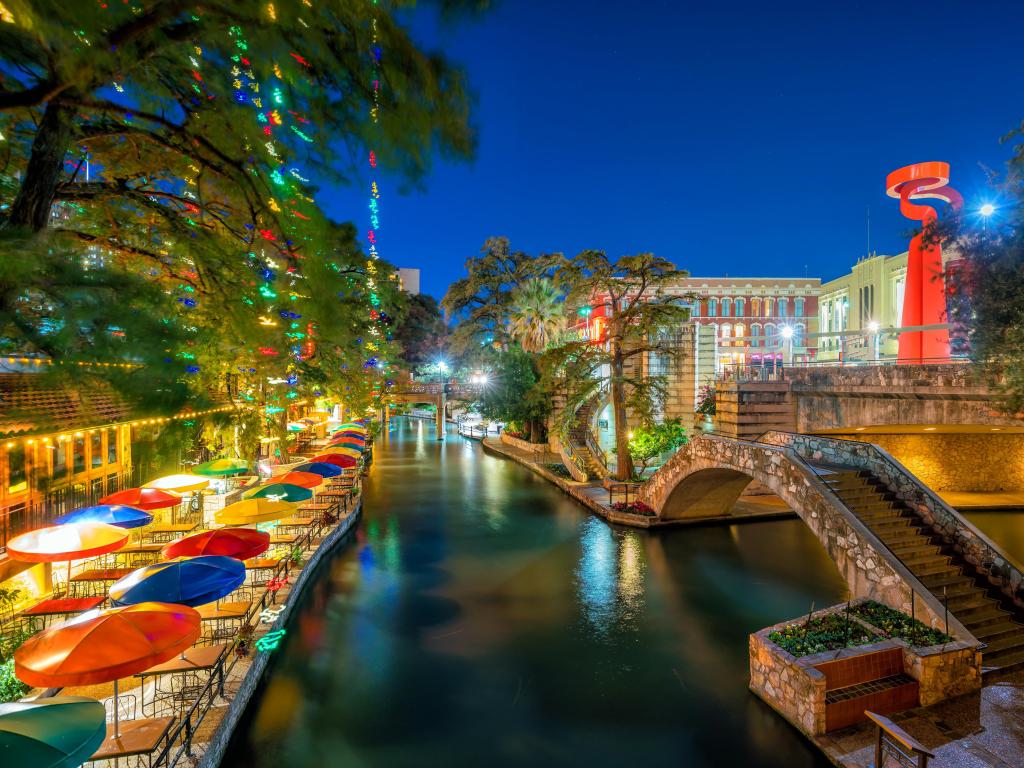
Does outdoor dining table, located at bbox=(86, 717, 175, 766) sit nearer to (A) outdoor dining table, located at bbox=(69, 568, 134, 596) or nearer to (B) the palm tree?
(A) outdoor dining table, located at bbox=(69, 568, 134, 596)

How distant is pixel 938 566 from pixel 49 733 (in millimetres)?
14025

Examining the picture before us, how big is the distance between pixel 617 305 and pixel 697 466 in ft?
28.7

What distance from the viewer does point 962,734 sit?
7527 mm

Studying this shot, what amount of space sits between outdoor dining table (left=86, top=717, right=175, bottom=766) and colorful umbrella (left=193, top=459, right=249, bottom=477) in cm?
998

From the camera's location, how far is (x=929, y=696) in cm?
828

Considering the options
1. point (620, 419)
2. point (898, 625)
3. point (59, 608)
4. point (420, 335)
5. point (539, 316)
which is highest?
point (420, 335)

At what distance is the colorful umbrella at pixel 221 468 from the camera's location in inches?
648

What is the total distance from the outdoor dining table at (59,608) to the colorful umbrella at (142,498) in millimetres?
3300

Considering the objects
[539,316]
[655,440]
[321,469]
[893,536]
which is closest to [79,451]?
[321,469]

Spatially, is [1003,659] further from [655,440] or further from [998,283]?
[655,440]

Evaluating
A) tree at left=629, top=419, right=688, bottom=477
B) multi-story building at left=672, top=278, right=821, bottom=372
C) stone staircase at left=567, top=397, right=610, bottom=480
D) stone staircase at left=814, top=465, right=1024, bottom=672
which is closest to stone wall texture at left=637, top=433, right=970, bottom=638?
stone staircase at left=814, top=465, right=1024, bottom=672

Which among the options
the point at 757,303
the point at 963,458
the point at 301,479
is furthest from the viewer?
the point at 757,303

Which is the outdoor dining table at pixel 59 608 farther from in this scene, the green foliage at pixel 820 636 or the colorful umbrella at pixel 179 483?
the green foliage at pixel 820 636

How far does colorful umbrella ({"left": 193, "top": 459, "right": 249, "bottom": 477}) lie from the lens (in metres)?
16.5
